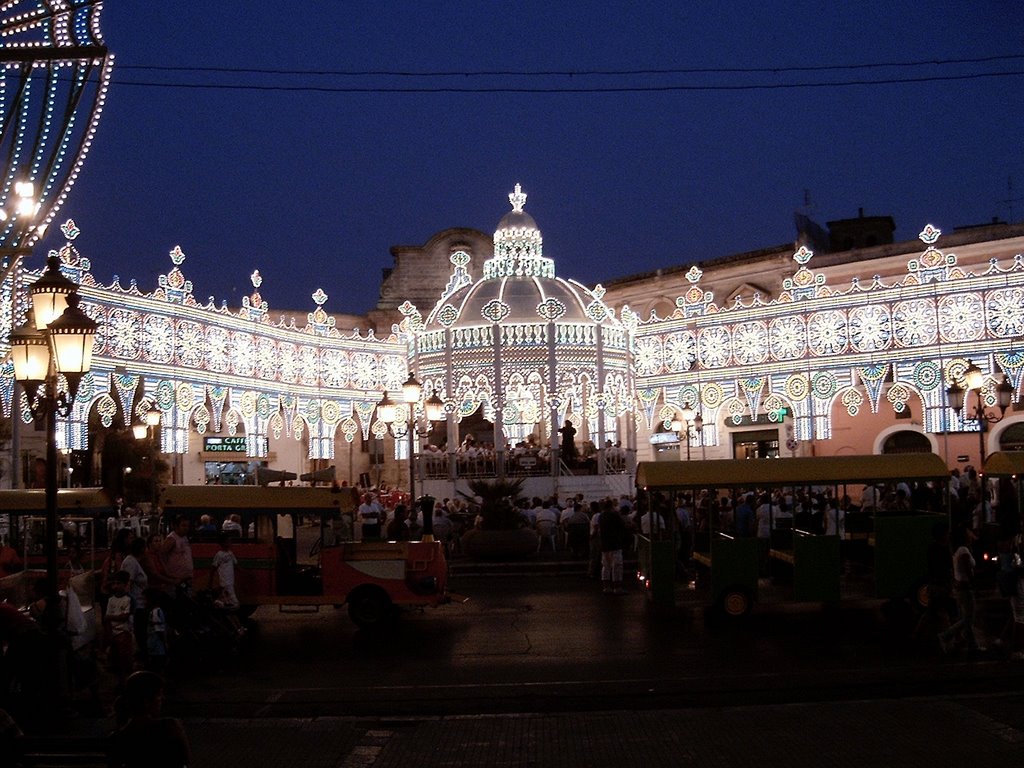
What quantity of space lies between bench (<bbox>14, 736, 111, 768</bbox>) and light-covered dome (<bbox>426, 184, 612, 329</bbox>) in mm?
29747

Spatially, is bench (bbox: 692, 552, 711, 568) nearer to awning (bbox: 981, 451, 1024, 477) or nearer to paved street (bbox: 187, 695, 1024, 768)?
awning (bbox: 981, 451, 1024, 477)

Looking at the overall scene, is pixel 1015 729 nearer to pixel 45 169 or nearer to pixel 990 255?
pixel 45 169

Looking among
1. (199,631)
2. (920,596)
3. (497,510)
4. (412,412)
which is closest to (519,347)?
(497,510)

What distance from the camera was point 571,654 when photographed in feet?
47.5

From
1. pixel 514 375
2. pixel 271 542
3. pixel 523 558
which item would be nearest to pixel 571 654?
pixel 271 542

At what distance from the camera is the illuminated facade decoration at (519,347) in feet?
117

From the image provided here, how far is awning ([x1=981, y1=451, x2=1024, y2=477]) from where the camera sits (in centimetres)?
1789

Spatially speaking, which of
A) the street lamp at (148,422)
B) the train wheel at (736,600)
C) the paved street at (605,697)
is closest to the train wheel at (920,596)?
the paved street at (605,697)

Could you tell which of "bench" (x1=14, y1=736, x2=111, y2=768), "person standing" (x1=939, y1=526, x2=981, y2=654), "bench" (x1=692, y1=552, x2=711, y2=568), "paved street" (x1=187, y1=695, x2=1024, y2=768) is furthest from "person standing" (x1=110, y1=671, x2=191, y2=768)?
"bench" (x1=692, y1=552, x2=711, y2=568)

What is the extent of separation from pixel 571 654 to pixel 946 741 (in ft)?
18.3

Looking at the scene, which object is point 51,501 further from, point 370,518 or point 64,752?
point 370,518

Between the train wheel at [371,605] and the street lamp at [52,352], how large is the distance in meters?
6.35

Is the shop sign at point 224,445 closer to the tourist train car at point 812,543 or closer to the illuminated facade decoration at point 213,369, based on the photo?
the illuminated facade decoration at point 213,369

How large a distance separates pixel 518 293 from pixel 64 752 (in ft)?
103
